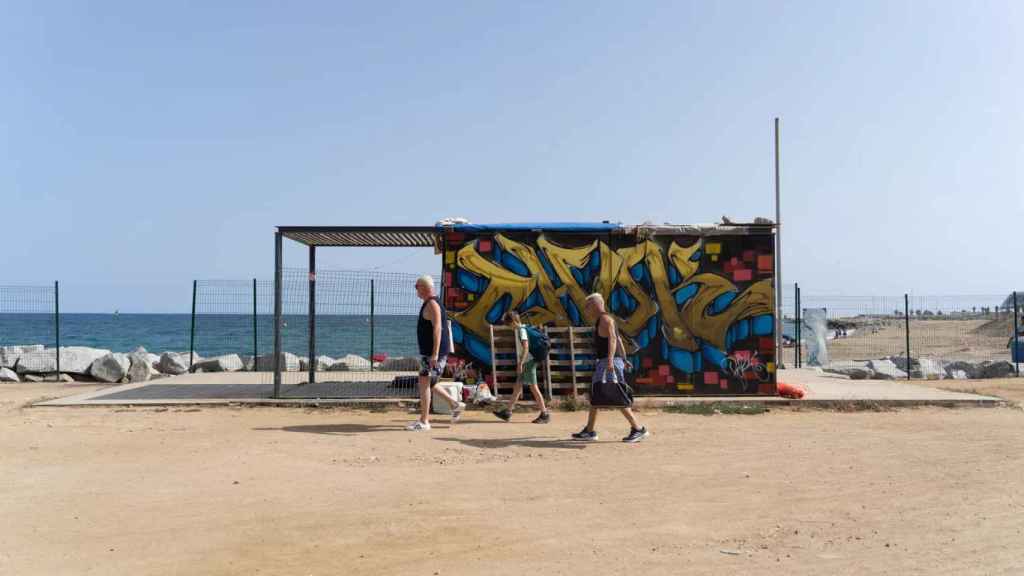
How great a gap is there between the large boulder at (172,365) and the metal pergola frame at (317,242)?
6879mm

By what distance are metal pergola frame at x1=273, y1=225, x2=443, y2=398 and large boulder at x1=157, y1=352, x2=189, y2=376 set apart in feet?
22.6

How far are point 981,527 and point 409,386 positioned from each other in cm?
968

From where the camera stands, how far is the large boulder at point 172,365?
2081cm

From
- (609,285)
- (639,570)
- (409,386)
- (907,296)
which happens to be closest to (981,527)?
(639,570)

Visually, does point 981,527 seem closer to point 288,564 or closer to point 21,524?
point 288,564

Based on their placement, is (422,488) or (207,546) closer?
(207,546)

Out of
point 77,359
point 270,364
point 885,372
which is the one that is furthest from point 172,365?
point 885,372

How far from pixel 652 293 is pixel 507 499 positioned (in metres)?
7.12

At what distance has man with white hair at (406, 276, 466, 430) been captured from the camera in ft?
33.2

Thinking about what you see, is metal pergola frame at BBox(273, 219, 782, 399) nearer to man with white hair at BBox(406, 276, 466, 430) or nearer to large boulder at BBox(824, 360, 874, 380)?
man with white hair at BBox(406, 276, 466, 430)

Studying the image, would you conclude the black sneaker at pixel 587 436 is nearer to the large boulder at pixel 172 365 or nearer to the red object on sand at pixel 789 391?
the red object on sand at pixel 789 391

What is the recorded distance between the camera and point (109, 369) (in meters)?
19.1

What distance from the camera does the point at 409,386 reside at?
1409 cm

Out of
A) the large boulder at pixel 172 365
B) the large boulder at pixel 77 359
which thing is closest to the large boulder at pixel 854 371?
the large boulder at pixel 172 365
